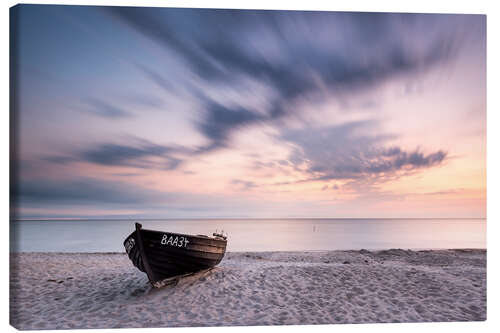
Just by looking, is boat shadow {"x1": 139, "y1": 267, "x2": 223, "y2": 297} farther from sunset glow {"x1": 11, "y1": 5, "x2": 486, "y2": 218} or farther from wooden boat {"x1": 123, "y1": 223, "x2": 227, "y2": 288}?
sunset glow {"x1": 11, "y1": 5, "x2": 486, "y2": 218}

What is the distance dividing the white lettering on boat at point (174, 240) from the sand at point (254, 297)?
2.71ft

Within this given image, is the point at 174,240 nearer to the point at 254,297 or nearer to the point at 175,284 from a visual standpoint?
the point at 175,284

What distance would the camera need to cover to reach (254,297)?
19.5ft

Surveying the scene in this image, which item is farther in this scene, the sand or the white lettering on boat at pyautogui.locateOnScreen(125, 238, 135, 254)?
the white lettering on boat at pyautogui.locateOnScreen(125, 238, 135, 254)

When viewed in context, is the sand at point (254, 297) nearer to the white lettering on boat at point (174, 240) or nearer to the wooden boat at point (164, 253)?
the wooden boat at point (164, 253)

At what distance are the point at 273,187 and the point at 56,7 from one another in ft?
21.7

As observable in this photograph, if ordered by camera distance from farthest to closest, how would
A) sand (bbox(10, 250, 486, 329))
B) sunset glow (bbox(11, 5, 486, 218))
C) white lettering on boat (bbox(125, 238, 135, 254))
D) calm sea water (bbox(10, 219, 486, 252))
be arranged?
calm sea water (bbox(10, 219, 486, 252)) → sunset glow (bbox(11, 5, 486, 218)) → white lettering on boat (bbox(125, 238, 135, 254)) → sand (bbox(10, 250, 486, 329))

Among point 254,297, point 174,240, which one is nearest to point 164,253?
point 174,240

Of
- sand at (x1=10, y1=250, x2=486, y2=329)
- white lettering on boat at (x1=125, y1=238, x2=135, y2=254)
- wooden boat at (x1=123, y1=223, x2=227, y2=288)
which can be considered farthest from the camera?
white lettering on boat at (x1=125, y1=238, x2=135, y2=254)

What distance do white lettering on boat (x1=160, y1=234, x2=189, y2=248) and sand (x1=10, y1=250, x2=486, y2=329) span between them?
2.71 ft

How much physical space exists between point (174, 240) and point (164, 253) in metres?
0.29

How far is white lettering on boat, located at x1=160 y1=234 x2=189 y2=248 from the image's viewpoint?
601cm

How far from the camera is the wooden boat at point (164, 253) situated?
19.6 feet

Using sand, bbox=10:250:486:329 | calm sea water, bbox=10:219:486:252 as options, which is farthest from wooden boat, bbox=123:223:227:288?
calm sea water, bbox=10:219:486:252
